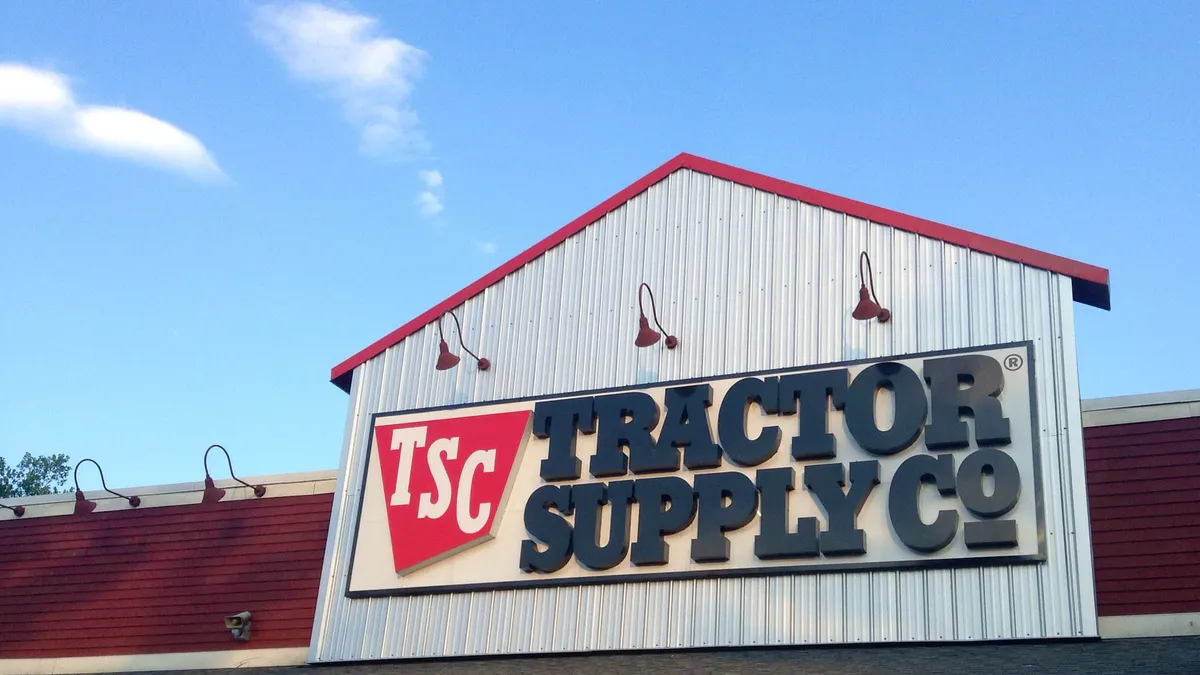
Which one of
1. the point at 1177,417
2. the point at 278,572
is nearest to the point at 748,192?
the point at 1177,417

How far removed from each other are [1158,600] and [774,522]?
4.24 meters

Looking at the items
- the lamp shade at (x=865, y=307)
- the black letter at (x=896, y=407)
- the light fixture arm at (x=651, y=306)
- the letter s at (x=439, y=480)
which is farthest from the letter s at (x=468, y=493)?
the lamp shade at (x=865, y=307)

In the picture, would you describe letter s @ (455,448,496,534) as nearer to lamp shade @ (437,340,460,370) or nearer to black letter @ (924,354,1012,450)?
lamp shade @ (437,340,460,370)

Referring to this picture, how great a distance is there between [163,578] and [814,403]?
10.7 meters

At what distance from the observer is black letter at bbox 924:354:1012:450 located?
15.3 meters

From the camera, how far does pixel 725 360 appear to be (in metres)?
17.4

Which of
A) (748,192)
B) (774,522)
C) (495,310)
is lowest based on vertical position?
(774,522)

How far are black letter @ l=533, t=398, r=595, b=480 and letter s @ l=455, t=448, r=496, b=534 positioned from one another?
0.77 m

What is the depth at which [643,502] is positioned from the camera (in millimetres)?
16906

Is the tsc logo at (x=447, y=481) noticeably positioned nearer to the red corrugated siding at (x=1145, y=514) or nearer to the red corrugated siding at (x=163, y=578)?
the red corrugated siding at (x=163, y=578)

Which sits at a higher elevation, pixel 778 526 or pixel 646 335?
pixel 646 335

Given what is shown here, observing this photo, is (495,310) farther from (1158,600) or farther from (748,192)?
(1158,600)

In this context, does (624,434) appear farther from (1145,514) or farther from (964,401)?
(1145,514)

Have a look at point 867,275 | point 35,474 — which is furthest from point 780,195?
point 35,474
